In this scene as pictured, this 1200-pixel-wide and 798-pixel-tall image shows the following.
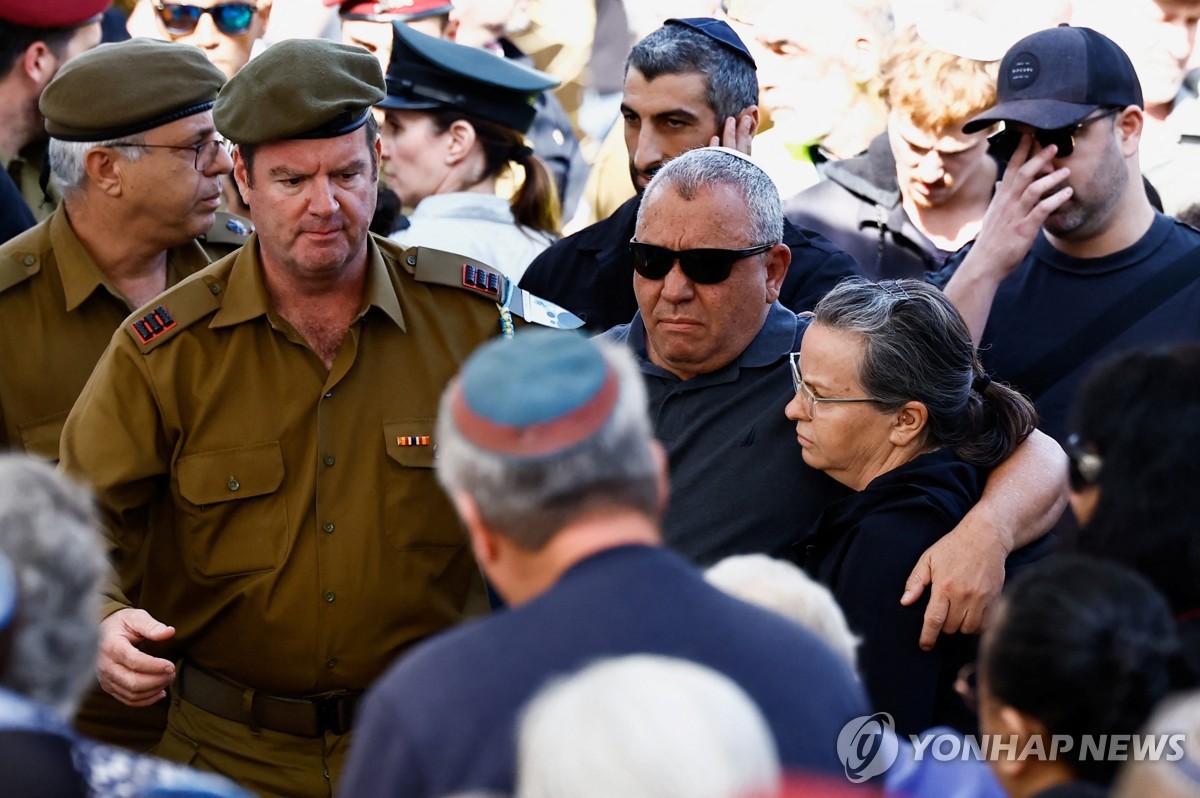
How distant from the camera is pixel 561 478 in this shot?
6.77 feet

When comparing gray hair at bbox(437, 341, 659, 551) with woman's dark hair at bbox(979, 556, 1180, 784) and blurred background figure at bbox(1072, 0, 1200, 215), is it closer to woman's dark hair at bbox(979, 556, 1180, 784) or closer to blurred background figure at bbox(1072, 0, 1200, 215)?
woman's dark hair at bbox(979, 556, 1180, 784)

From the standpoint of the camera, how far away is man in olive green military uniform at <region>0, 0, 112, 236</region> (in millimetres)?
5824

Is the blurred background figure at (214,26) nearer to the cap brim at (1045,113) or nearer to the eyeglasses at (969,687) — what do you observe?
the cap brim at (1045,113)

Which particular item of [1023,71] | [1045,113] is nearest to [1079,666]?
[1045,113]

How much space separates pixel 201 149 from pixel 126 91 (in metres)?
0.27

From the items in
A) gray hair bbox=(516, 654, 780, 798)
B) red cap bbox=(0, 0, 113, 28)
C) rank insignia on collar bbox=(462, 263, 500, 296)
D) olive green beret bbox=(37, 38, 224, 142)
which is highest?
gray hair bbox=(516, 654, 780, 798)

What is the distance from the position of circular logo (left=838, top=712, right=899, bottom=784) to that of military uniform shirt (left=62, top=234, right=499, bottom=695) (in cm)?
159

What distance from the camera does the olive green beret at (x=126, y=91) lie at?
4457mm

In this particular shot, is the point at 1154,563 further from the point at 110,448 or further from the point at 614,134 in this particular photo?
the point at 614,134

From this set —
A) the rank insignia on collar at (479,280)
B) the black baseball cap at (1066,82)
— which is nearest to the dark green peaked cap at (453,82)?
the rank insignia on collar at (479,280)

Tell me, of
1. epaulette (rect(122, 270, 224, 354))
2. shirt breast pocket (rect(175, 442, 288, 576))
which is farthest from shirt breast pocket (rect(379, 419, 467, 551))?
epaulette (rect(122, 270, 224, 354))

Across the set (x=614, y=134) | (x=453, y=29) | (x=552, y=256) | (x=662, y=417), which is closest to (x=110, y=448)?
(x=662, y=417)

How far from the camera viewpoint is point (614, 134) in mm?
6875

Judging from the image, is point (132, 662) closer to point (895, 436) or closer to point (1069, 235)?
point (895, 436)
